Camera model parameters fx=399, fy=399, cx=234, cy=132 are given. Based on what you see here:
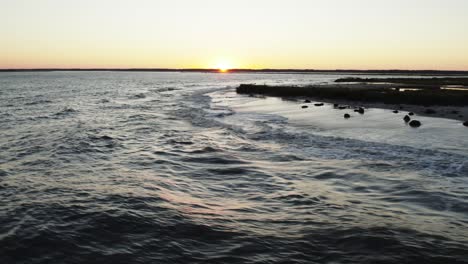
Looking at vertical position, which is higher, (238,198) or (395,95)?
(395,95)

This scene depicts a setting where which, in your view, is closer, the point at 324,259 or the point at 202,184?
the point at 324,259

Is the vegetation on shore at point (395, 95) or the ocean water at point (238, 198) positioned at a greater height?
the vegetation on shore at point (395, 95)

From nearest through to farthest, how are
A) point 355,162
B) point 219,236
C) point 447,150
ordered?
point 219,236, point 355,162, point 447,150

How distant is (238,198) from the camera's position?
13367mm

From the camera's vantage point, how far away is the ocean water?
9305 mm

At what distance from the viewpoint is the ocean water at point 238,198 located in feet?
30.5

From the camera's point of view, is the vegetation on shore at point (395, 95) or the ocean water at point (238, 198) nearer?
the ocean water at point (238, 198)

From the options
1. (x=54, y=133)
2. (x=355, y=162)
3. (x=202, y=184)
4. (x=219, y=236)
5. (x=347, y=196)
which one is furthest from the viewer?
(x=54, y=133)

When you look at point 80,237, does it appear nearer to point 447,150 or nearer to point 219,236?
point 219,236

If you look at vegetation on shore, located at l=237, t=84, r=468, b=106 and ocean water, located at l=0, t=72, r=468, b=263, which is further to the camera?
vegetation on shore, located at l=237, t=84, r=468, b=106

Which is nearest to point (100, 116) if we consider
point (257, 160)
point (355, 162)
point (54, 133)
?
point (54, 133)

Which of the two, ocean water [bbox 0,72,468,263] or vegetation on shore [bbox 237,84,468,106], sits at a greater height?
vegetation on shore [bbox 237,84,468,106]

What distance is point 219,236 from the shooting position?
10.1 metres

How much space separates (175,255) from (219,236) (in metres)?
1.43
